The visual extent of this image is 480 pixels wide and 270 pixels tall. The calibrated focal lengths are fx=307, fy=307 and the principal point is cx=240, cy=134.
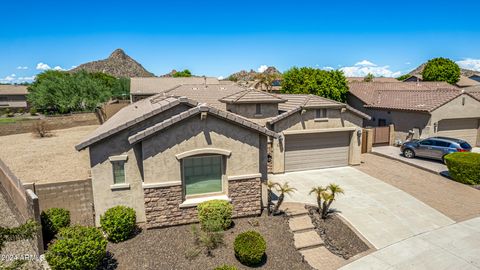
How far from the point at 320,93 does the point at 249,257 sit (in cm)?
2970

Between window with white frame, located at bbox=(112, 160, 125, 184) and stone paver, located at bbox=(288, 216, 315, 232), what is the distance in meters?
6.57

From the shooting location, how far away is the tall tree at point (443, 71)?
55094mm

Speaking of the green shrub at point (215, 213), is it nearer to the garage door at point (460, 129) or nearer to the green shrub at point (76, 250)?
the green shrub at point (76, 250)

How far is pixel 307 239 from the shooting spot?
10922 millimetres

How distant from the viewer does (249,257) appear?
9164mm

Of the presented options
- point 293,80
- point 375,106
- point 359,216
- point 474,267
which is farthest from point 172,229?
point 293,80

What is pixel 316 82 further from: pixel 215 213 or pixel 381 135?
pixel 215 213

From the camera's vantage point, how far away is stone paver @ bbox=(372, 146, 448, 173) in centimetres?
1905

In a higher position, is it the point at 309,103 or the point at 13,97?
the point at 13,97

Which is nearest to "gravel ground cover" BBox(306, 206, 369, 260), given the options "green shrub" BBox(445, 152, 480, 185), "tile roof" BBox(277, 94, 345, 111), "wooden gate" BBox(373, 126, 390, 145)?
"tile roof" BBox(277, 94, 345, 111)

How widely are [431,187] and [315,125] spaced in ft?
22.7

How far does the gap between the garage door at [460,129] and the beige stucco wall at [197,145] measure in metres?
19.2

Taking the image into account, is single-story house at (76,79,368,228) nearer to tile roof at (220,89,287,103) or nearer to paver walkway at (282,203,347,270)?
paver walkway at (282,203,347,270)

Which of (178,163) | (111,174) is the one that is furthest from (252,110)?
(111,174)
